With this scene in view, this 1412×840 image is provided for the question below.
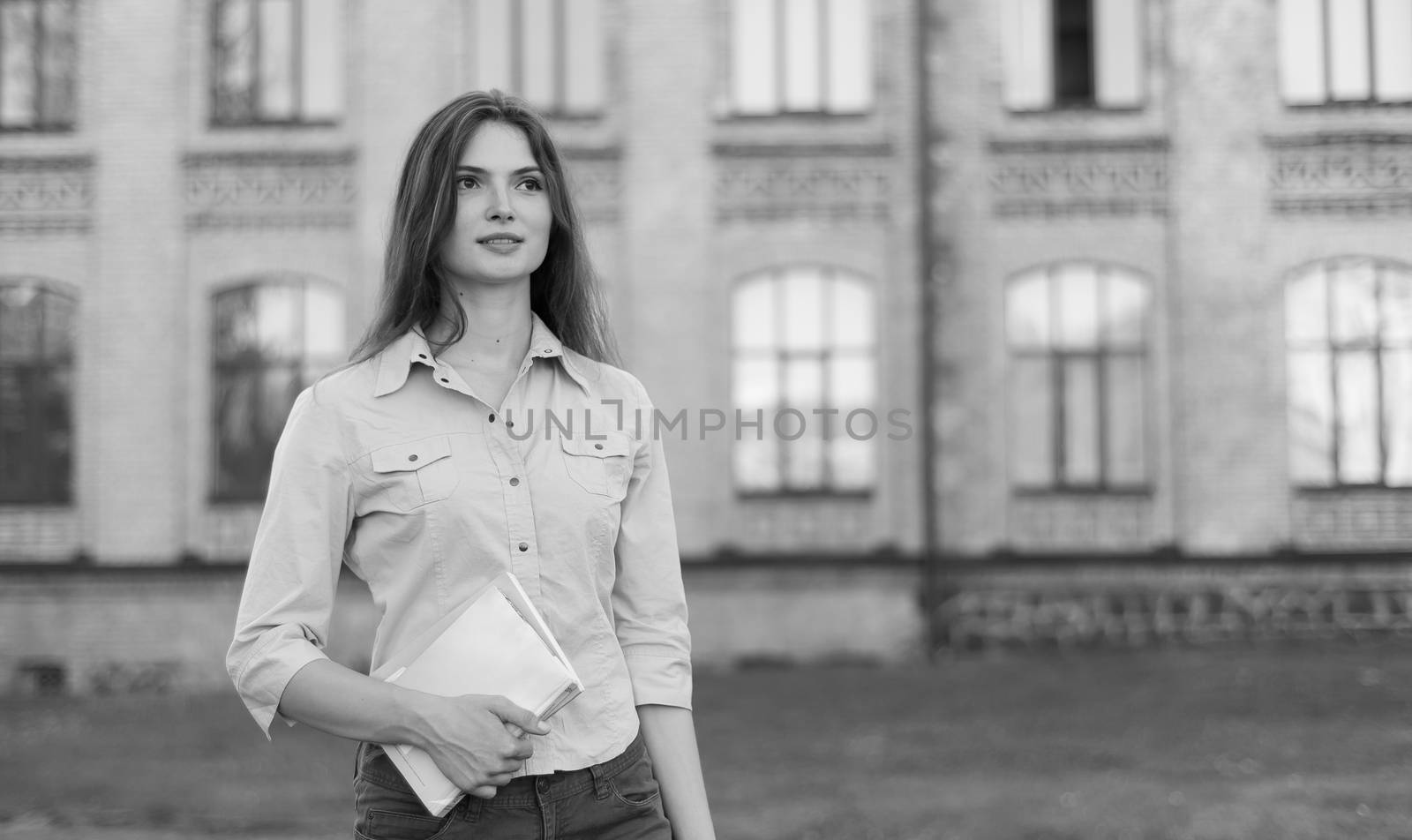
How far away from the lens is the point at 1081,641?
49.7 feet

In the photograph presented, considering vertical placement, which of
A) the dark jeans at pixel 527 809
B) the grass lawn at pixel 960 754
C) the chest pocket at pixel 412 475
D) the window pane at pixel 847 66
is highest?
the window pane at pixel 847 66

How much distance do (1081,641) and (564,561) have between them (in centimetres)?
1393

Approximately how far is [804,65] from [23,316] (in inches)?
397

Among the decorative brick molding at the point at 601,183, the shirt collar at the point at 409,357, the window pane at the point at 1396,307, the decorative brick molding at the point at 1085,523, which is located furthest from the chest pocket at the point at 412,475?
the window pane at the point at 1396,307

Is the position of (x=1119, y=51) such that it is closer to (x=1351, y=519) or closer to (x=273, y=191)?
(x=1351, y=519)

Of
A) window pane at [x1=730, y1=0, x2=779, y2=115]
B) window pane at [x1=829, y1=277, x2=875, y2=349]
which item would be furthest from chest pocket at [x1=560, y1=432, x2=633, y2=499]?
window pane at [x1=730, y1=0, x2=779, y2=115]

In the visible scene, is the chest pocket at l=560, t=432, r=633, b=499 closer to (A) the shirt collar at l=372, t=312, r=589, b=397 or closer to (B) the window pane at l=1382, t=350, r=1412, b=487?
(A) the shirt collar at l=372, t=312, r=589, b=397

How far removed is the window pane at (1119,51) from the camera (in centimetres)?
1593

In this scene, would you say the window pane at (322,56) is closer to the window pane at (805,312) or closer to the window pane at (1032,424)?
the window pane at (805,312)

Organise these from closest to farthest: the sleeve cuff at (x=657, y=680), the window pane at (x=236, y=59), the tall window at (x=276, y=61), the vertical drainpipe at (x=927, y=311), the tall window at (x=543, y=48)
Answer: the sleeve cuff at (x=657, y=680) < the vertical drainpipe at (x=927, y=311) < the tall window at (x=543, y=48) < the tall window at (x=276, y=61) < the window pane at (x=236, y=59)

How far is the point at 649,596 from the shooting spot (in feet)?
7.80

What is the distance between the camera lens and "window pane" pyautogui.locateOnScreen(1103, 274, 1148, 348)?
51.4 ft

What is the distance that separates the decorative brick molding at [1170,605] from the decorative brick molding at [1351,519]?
1.04 ft

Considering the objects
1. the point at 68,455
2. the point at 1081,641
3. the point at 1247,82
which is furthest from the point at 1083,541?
the point at 68,455
